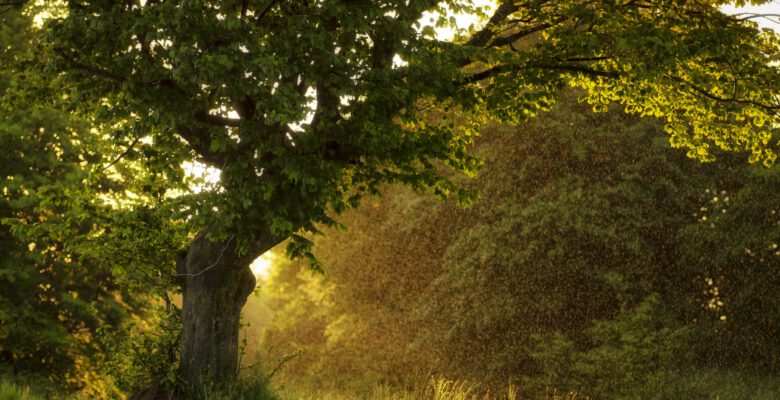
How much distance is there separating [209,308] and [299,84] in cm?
349

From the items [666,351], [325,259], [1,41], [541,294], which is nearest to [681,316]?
[666,351]

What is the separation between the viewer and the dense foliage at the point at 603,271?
2181 cm

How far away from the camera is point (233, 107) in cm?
1082

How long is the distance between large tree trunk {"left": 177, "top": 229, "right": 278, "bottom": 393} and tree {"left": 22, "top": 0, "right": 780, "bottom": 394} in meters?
0.02

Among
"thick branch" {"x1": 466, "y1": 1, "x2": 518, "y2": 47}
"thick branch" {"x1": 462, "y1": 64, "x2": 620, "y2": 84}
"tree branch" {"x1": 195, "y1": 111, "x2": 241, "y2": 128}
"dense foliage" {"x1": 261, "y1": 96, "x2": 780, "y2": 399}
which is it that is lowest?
"dense foliage" {"x1": 261, "y1": 96, "x2": 780, "y2": 399}

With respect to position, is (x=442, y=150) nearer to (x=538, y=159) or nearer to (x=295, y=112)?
(x=295, y=112)

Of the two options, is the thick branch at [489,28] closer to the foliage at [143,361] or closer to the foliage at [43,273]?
the foliage at [143,361]

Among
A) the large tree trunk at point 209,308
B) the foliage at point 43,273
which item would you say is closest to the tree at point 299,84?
the large tree trunk at point 209,308

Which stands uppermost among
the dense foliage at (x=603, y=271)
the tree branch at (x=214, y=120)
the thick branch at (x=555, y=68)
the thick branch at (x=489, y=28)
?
the thick branch at (x=489, y=28)

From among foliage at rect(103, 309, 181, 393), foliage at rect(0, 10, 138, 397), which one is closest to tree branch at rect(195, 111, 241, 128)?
foliage at rect(103, 309, 181, 393)

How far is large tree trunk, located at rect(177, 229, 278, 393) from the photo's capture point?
10.9 metres

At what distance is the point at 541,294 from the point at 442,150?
1364cm

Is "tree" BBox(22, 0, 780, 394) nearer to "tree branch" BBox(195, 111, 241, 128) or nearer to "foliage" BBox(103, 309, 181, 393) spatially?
"tree branch" BBox(195, 111, 241, 128)

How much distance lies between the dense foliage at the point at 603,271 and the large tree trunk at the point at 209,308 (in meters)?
12.8
